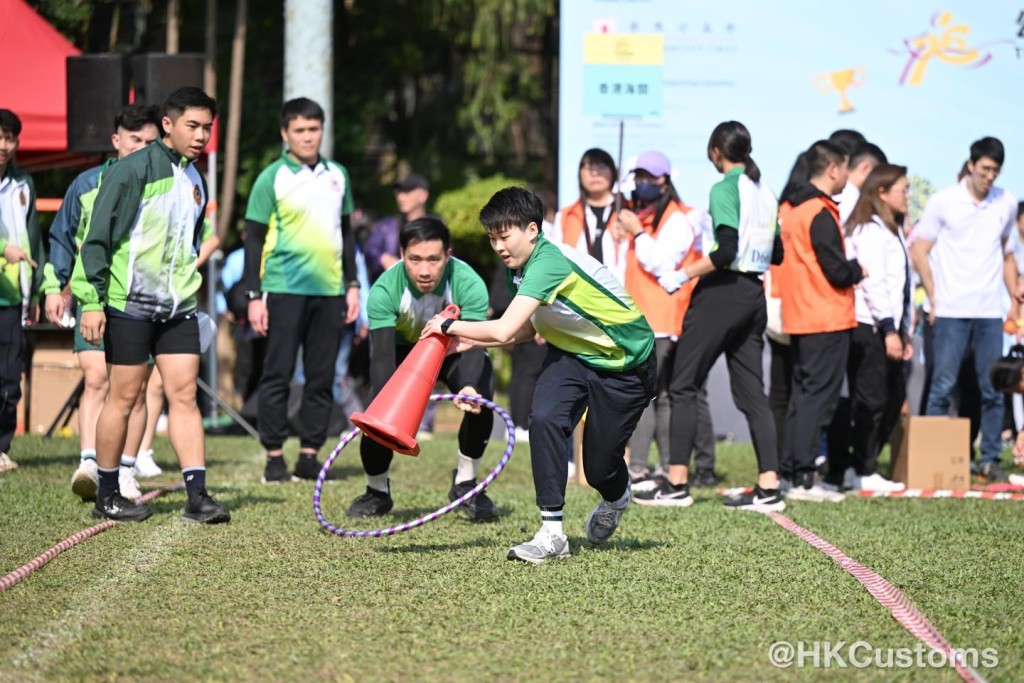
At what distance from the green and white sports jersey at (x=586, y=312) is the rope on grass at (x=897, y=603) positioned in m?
1.31

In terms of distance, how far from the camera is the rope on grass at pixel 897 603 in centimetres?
458

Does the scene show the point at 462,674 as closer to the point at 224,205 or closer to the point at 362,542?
the point at 362,542

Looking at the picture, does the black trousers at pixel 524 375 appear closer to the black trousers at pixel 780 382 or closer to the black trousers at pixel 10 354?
the black trousers at pixel 780 382

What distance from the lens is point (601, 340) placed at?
6.30 m

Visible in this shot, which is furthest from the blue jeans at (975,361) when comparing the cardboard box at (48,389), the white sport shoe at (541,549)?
the cardboard box at (48,389)

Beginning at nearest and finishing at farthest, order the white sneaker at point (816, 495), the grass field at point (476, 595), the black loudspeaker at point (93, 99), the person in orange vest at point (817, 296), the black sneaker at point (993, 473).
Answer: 1. the grass field at point (476, 595)
2. the person in orange vest at point (817, 296)
3. the white sneaker at point (816, 495)
4. the black sneaker at point (993, 473)
5. the black loudspeaker at point (93, 99)

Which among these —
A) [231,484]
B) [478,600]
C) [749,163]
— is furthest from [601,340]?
[231,484]

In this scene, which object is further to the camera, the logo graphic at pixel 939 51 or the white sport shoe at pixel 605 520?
the logo graphic at pixel 939 51

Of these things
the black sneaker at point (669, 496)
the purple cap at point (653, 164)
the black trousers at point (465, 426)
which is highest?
the purple cap at point (653, 164)

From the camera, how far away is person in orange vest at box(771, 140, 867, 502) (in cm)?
862

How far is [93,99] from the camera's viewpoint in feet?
37.5

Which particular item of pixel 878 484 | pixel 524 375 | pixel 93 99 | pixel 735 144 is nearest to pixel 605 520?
pixel 735 144

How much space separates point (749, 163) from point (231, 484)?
3.88m

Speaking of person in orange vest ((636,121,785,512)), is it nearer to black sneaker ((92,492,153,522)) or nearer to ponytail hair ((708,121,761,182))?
ponytail hair ((708,121,761,182))
